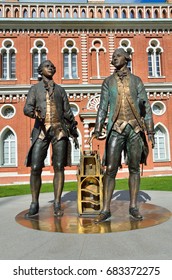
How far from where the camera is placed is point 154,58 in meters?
21.8

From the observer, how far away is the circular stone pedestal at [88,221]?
3875mm

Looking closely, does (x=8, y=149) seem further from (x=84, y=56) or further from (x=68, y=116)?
(x=68, y=116)

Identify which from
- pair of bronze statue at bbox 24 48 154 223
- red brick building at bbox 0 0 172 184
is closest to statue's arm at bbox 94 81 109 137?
pair of bronze statue at bbox 24 48 154 223

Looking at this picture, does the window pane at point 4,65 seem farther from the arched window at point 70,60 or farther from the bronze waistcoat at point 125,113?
the bronze waistcoat at point 125,113

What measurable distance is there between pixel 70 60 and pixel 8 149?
8.22 meters

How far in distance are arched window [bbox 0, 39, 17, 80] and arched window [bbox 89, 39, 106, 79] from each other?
19.5ft

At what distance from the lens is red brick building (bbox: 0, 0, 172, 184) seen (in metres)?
19.7

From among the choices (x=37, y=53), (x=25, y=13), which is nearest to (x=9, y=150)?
(x=37, y=53)

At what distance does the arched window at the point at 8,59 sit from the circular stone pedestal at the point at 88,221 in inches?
683

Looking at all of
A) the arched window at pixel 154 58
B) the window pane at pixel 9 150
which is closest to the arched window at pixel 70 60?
the arched window at pixel 154 58

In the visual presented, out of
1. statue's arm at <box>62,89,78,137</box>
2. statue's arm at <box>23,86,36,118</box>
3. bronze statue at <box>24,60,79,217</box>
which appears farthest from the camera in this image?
statue's arm at <box>62,89,78,137</box>

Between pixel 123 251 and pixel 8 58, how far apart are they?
20105mm

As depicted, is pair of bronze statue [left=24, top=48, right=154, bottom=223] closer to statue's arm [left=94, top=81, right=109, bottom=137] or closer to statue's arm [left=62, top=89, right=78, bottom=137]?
statue's arm [left=94, top=81, right=109, bottom=137]
